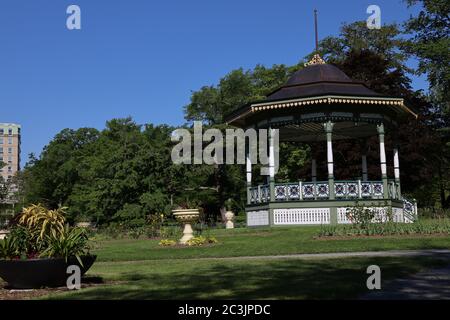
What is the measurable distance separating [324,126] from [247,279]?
19630 mm

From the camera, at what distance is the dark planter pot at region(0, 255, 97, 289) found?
27.2ft

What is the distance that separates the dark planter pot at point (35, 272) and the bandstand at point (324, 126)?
18.7 meters

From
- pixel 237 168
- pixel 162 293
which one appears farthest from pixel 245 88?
pixel 162 293

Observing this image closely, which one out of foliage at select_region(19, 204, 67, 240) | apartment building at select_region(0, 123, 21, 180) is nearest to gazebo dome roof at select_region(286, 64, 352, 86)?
foliage at select_region(19, 204, 67, 240)

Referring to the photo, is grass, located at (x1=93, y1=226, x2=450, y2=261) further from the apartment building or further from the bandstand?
the apartment building

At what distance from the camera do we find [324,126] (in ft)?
90.4

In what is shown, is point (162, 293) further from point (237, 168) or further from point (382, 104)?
point (237, 168)

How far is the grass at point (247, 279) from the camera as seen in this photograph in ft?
23.8

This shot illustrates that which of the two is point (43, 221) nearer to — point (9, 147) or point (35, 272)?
point (35, 272)

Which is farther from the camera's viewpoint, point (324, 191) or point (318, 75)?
point (318, 75)

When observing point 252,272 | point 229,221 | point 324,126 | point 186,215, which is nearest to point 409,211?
point 324,126

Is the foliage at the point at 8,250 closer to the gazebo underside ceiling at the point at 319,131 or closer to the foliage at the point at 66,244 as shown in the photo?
the foliage at the point at 66,244

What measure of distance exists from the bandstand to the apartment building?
172823 millimetres
